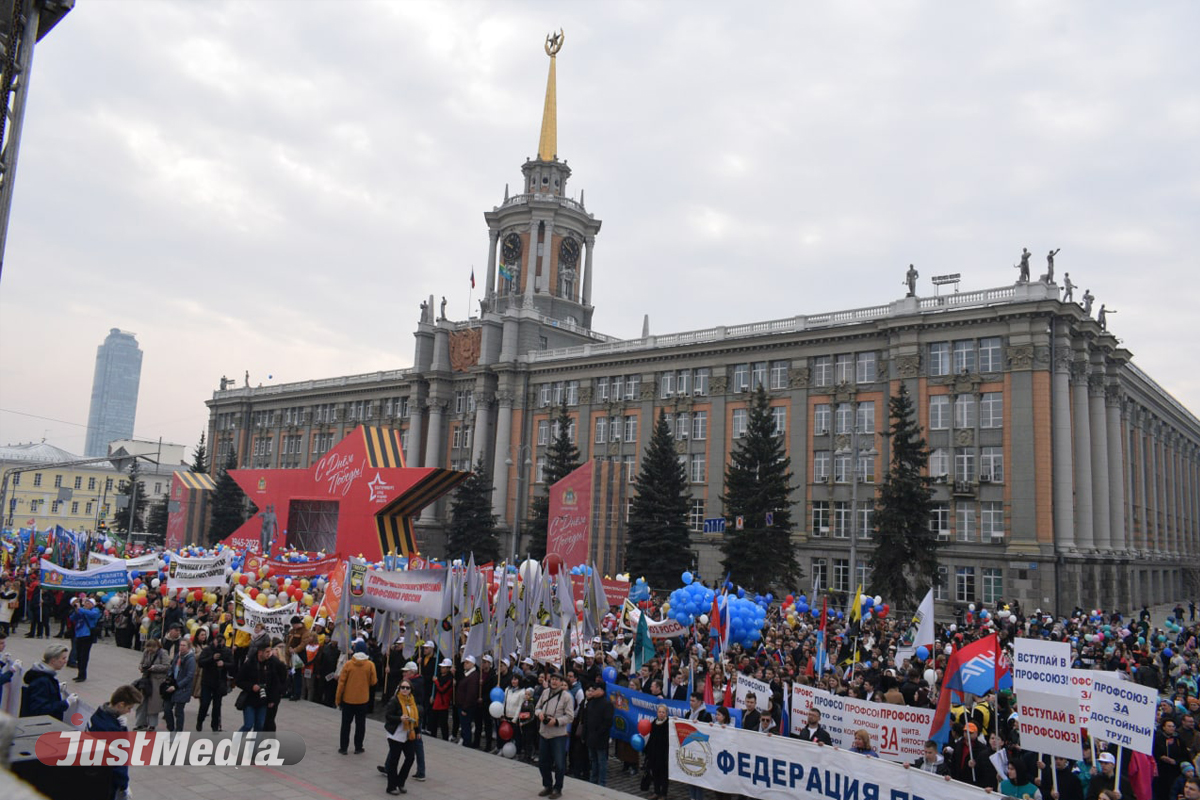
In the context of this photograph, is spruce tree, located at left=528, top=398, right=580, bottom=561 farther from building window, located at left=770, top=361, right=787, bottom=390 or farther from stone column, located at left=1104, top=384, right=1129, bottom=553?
stone column, located at left=1104, top=384, right=1129, bottom=553

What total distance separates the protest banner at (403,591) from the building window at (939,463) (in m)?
36.1

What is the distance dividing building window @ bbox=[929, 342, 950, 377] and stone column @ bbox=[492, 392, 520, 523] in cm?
3192

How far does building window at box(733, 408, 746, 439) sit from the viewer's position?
55156 millimetres

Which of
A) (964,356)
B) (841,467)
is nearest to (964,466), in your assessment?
(964,356)

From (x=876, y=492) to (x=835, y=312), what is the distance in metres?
11.2

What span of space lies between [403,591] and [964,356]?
1500 inches

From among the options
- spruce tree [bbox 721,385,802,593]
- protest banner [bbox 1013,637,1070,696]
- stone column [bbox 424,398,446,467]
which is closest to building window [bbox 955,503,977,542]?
spruce tree [bbox 721,385,802,593]

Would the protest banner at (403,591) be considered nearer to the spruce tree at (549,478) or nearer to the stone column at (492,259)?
the spruce tree at (549,478)

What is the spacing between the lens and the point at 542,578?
1691 centimetres

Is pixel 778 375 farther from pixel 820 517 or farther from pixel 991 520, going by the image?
pixel 991 520

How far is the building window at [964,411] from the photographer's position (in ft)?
149

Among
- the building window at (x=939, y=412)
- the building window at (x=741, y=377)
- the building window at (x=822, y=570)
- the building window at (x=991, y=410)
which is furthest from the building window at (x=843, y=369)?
the building window at (x=822, y=570)

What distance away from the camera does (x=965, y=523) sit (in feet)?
147

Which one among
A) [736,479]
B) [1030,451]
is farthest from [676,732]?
[1030,451]
